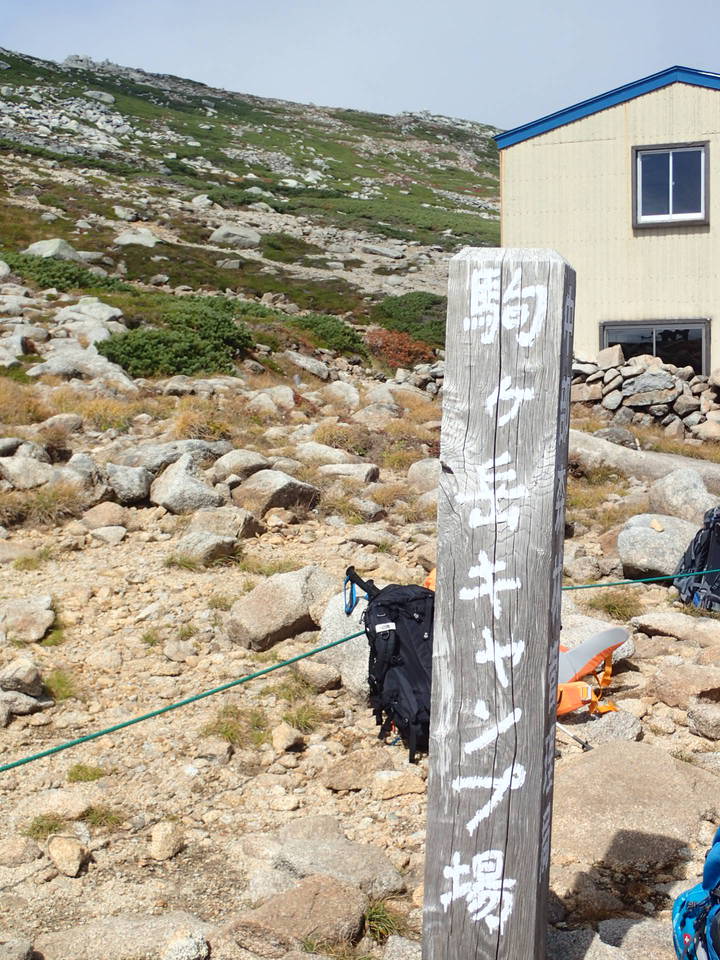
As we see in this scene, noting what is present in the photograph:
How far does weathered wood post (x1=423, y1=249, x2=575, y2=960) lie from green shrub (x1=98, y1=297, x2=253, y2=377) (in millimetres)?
11724

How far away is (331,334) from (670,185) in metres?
7.66

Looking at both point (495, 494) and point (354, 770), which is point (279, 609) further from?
point (495, 494)

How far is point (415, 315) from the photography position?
77.7ft

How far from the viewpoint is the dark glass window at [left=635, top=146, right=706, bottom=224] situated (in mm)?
14805

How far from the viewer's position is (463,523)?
243 cm

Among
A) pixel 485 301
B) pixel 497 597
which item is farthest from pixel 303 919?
pixel 485 301

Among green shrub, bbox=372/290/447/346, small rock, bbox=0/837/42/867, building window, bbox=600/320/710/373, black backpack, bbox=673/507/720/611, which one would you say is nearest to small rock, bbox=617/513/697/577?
black backpack, bbox=673/507/720/611

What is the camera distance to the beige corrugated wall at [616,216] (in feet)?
48.3

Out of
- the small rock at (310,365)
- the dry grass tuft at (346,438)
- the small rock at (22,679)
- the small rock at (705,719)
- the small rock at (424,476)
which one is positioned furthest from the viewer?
the small rock at (310,365)

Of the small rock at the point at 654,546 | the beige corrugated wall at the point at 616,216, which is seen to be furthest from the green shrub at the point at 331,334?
the small rock at the point at 654,546

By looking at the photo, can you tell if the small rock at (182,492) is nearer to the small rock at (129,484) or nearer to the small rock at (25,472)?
the small rock at (129,484)

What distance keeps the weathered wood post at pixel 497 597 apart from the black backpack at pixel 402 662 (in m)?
2.17

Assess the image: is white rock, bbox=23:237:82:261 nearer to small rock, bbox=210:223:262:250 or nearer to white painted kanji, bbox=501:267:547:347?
small rock, bbox=210:223:262:250

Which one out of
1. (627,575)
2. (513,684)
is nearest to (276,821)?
(513,684)
